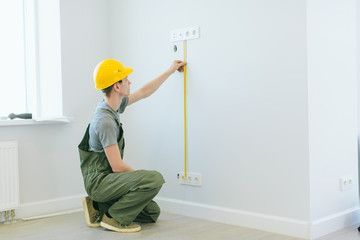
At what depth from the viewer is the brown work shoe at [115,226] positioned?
3.08 metres

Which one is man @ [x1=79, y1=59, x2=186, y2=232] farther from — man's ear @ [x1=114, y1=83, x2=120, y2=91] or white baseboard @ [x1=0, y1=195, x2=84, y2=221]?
white baseboard @ [x1=0, y1=195, x2=84, y2=221]

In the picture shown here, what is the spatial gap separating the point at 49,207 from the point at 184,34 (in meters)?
1.75

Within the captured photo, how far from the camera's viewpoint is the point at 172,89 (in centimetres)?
364

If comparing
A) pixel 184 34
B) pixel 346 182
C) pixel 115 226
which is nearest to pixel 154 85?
pixel 184 34

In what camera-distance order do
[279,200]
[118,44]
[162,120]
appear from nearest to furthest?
[279,200] < [162,120] < [118,44]

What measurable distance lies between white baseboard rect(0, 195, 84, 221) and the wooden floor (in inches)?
4.2

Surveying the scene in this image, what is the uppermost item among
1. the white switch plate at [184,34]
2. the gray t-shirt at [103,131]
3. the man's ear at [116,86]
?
the white switch plate at [184,34]

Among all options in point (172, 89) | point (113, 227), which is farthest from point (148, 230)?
point (172, 89)

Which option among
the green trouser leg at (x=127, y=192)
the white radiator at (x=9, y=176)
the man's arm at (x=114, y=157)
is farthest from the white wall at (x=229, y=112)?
the man's arm at (x=114, y=157)

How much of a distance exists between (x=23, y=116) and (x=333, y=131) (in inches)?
92.9

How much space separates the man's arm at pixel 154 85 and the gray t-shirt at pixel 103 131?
0.33 metres

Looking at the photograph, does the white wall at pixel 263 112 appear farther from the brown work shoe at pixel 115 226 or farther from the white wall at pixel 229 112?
the brown work shoe at pixel 115 226

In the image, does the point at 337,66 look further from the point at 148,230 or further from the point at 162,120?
the point at 148,230

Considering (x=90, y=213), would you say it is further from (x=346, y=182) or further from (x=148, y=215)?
(x=346, y=182)
